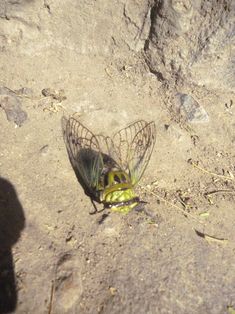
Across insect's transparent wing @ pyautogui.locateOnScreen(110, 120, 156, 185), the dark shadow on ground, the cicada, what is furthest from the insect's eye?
the dark shadow on ground

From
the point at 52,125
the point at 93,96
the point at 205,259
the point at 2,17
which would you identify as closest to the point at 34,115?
the point at 52,125

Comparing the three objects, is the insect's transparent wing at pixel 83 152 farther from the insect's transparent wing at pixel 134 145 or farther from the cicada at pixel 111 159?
the insect's transparent wing at pixel 134 145

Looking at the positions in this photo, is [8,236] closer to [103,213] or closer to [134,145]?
[103,213]

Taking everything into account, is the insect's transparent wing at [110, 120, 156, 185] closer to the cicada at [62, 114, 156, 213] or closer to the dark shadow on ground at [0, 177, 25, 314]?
the cicada at [62, 114, 156, 213]

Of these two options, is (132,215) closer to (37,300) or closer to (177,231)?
(177,231)

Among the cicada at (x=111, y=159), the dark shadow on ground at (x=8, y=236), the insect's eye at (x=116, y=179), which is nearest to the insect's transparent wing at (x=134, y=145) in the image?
the cicada at (x=111, y=159)

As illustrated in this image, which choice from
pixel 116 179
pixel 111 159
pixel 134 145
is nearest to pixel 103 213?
pixel 116 179
